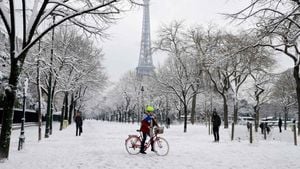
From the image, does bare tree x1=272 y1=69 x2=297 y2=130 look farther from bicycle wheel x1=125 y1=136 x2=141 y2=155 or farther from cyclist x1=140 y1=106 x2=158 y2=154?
bicycle wheel x1=125 y1=136 x2=141 y2=155

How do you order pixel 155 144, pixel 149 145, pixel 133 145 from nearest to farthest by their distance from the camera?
pixel 133 145, pixel 149 145, pixel 155 144

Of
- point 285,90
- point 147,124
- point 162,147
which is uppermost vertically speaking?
point 285,90

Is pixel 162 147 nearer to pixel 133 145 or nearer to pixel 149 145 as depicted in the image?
pixel 149 145

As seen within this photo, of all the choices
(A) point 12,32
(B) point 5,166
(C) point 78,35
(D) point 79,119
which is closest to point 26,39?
(A) point 12,32

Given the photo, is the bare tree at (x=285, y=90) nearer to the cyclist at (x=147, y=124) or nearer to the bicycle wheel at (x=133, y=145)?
the cyclist at (x=147, y=124)

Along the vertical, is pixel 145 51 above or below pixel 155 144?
above

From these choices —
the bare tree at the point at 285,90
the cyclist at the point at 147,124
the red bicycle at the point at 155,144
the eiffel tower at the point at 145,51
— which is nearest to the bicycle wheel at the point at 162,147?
the red bicycle at the point at 155,144

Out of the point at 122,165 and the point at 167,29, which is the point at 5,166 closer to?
the point at 122,165

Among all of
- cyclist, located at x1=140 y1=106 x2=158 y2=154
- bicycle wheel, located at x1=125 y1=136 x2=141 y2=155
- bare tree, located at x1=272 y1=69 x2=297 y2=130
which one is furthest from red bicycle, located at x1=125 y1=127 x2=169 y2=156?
bare tree, located at x1=272 y1=69 x2=297 y2=130

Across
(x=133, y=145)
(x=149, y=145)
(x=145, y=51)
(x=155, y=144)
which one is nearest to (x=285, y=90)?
(x=155, y=144)

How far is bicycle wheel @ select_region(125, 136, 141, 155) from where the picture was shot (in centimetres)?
1302

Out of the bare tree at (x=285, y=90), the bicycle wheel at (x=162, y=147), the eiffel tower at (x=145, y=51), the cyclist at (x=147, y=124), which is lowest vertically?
the bicycle wheel at (x=162, y=147)

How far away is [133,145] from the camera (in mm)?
13031

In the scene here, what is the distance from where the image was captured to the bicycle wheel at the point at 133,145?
42.7 ft
